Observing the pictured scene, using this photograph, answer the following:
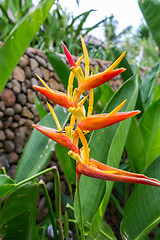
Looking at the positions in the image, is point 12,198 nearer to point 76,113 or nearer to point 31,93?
point 76,113

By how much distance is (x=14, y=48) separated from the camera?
0.62 meters

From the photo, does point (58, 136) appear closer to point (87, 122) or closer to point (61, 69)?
point (87, 122)

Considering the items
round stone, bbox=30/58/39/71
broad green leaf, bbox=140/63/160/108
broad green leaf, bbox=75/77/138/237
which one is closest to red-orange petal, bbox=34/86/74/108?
broad green leaf, bbox=75/77/138/237

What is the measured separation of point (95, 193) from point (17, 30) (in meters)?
0.44

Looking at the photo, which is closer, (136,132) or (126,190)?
(136,132)

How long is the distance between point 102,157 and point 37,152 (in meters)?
0.18

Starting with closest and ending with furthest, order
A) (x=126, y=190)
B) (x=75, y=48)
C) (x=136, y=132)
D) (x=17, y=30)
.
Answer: (x=17, y=30)
(x=136, y=132)
(x=126, y=190)
(x=75, y=48)

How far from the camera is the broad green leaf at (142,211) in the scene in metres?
0.46

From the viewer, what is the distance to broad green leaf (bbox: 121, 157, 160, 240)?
1.49ft

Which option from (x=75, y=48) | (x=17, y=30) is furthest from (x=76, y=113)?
(x=75, y=48)

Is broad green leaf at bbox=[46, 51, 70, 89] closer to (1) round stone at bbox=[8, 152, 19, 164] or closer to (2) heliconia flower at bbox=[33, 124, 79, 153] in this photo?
(2) heliconia flower at bbox=[33, 124, 79, 153]

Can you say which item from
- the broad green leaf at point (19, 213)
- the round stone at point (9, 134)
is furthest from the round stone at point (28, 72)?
the broad green leaf at point (19, 213)

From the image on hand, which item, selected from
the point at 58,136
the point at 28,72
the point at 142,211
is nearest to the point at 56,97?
the point at 58,136

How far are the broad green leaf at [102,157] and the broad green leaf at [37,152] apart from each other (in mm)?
114
